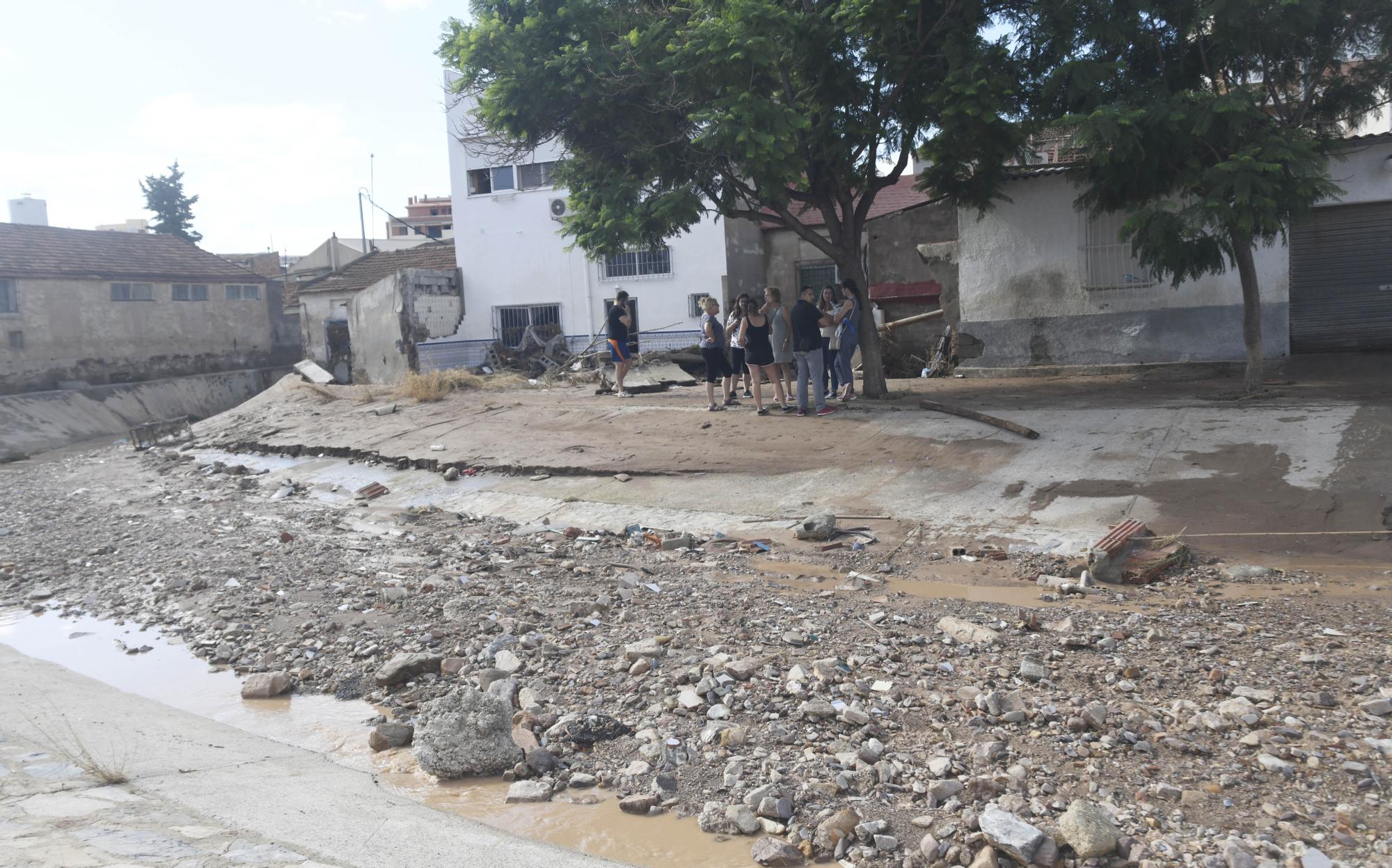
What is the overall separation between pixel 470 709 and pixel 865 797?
1875mm

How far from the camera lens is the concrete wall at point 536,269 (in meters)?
24.8

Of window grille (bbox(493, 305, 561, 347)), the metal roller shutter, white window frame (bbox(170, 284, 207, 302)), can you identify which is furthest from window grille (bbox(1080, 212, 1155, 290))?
white window frame (bbox(170, 284, 207, 302))

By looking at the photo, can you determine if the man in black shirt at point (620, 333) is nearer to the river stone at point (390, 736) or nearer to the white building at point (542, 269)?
the white building at point (542, 269)

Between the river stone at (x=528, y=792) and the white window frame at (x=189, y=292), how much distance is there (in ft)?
97.5

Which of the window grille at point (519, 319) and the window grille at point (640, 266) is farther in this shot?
the window grille at point (519, 319)

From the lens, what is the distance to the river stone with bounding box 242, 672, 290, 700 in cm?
571

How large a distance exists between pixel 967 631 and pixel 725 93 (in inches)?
285

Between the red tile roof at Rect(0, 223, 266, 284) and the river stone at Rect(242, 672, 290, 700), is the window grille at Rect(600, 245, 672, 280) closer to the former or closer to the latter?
the red tile roof at Rect(0, 223, 266, 284)

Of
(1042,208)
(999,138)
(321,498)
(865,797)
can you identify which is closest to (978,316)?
(1042,208)

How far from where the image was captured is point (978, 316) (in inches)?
600

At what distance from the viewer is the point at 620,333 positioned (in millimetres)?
15070

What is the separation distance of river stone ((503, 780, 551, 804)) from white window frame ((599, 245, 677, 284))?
2086cm

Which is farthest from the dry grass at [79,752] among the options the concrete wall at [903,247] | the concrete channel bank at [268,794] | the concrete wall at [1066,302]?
the concrete wall at [903,247]

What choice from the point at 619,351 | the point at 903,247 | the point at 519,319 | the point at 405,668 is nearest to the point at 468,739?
the point at 405,668
